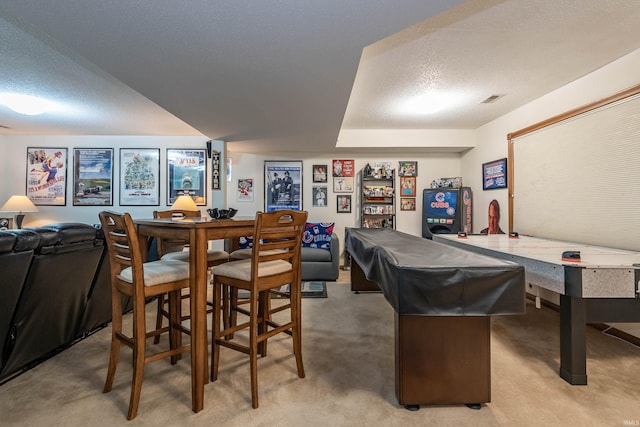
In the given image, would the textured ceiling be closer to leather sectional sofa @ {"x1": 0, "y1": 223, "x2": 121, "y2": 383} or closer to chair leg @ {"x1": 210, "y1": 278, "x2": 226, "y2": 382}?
leather sectional sofa @ {"x1": 0, "y1": 223, "x2": 121, "y2": 383}

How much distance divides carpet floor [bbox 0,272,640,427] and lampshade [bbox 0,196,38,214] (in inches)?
153

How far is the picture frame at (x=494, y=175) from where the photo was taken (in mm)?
3893

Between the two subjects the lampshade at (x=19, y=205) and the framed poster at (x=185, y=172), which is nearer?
the lampshade at (x=19, y=205)

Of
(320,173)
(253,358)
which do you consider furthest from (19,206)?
(253,358)

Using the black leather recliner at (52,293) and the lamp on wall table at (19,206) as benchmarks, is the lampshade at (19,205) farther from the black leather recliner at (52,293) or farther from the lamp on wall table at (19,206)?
the black leather recliner at (52,293)

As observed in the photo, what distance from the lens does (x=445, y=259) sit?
1552mm

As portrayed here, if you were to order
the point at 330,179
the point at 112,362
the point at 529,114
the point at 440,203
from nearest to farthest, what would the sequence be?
the point at 112,362, the point at 529,114, the point at 440,203, the point at 330,179

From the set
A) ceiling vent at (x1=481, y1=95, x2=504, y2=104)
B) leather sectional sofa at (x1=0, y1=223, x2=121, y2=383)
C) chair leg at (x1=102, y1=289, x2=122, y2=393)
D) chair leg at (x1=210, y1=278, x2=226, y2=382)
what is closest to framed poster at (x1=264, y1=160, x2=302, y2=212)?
ceiling vent at (x1=481, y1=95, x2=504, y2=104)

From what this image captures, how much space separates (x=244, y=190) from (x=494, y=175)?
4181 mm

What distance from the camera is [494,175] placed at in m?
4.11

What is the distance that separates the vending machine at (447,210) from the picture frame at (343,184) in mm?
1361

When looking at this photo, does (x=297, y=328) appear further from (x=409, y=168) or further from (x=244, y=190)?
(x=409, y=168)

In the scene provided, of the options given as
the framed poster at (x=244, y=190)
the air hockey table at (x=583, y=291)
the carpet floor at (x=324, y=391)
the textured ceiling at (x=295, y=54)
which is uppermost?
the textured ceiling at (x=295, y=54)

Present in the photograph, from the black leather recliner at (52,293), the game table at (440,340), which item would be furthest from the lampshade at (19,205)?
the game table at (440,340)
